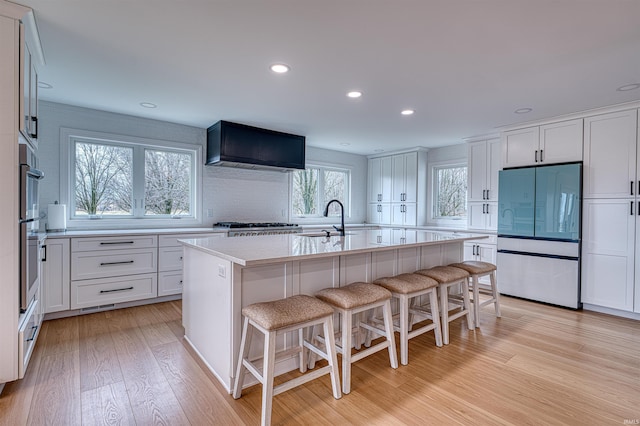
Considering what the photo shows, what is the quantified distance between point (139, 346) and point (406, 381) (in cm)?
214

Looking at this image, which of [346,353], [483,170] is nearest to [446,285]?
[346,353]

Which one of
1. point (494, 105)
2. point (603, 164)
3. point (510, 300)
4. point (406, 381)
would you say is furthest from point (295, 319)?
point (603, 164)

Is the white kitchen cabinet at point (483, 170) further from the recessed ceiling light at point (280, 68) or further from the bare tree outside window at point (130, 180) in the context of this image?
the bare tree outside window at point (130, 180)

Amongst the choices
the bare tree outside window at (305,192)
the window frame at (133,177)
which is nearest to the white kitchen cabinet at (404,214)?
the bare tree outside window at (305,192)

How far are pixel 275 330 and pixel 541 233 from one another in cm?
379

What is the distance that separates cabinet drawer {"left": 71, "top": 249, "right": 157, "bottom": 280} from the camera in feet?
10.8

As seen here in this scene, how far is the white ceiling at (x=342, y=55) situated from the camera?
6.06ft

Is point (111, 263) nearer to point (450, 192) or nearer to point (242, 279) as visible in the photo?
point (242, 279)

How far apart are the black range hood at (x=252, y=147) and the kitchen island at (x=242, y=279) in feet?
6.61

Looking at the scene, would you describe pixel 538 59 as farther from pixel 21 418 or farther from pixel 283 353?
pixel 21 418

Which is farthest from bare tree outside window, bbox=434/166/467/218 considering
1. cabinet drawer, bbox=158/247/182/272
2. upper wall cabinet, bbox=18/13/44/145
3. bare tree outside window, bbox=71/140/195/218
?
upper wall cabinet, bbox=18/13/44/145

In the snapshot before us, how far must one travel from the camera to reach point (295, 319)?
170 cm

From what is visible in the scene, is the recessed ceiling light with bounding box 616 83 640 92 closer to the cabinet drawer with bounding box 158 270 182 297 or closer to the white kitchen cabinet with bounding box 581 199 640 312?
the white kitchen cabinet with bounding box 581 199 640 312

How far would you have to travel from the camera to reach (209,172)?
464 centimetres
